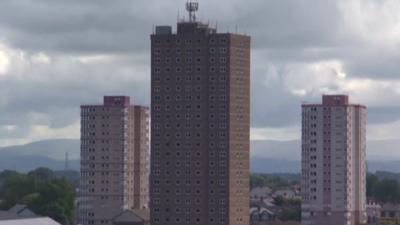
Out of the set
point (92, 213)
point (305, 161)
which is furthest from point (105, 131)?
point (305, 161)

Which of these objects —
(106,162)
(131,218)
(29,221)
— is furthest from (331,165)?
(29,221)

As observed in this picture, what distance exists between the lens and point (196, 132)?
156 m

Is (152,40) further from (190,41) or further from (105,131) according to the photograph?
(105,131)

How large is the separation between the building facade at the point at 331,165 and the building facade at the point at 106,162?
Answer: 894 inches

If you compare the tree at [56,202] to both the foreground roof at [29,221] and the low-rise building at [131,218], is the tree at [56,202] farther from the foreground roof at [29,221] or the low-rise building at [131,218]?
the foreground roof at [29,221]

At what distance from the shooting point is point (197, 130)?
15612 centimetres

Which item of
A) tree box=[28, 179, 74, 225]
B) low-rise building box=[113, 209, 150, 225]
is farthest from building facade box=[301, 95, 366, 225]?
tree box=[28, 179, 74, 225]

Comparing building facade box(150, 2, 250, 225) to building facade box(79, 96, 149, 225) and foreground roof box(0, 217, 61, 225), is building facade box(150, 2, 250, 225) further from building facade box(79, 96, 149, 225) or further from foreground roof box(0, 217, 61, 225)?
building facade box(79, 96, 149, 225)

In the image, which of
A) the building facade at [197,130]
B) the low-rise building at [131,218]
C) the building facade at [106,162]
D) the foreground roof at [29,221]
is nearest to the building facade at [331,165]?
the low-rise building at [131,218]

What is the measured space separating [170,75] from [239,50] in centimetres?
785

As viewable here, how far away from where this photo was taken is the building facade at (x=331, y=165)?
601ft

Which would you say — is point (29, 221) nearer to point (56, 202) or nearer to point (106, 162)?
point (56, 202)

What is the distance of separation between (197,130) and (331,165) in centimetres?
3326

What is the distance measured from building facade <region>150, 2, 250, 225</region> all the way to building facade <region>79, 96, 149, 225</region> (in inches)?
1161
